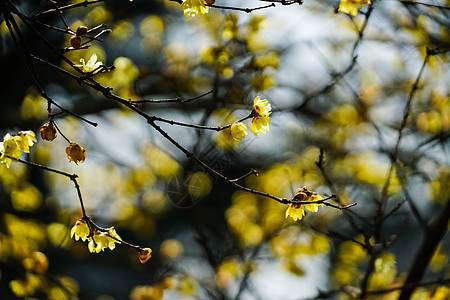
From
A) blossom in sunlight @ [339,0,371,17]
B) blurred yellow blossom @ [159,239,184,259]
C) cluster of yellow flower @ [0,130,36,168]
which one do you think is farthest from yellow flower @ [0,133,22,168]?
blurred yellow blossom @ [159,239,184,259]

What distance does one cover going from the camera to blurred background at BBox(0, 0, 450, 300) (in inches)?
115

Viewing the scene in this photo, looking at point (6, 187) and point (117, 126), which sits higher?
point (117, 126)

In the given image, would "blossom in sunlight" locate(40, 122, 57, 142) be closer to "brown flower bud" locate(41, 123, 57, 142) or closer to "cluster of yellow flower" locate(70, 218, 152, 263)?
"brown flower bud" locate(41, 123, 57, 142)

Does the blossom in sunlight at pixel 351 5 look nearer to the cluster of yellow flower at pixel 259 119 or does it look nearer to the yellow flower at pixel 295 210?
the cluster of yellow flower at pixel 259 119

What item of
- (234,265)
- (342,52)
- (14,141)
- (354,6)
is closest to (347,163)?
(342,52)

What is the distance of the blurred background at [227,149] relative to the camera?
2.93m

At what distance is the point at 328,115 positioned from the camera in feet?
15.2

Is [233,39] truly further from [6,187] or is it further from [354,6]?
[6,187]

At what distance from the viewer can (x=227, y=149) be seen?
3.49 m

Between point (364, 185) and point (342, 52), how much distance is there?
128 cm

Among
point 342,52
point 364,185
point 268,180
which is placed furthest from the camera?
point 268,180

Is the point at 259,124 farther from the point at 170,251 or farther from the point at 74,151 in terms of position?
the point at 170,251

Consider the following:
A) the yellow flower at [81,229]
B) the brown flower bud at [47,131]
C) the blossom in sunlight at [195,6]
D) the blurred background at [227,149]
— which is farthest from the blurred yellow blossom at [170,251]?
the blossom in sunlight at [195,6]

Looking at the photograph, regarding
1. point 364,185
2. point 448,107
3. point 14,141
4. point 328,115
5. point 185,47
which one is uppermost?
point 185,47
